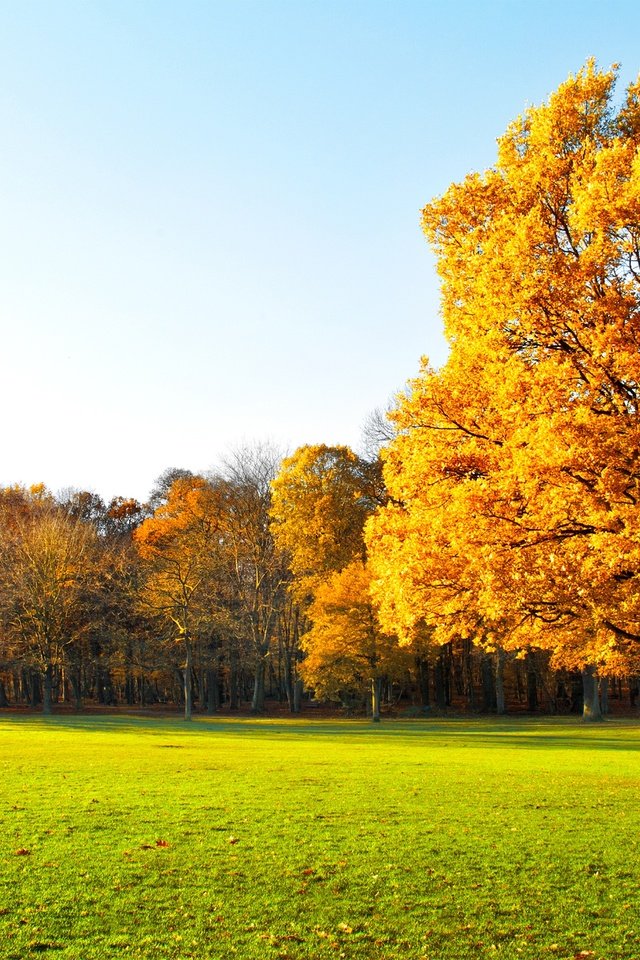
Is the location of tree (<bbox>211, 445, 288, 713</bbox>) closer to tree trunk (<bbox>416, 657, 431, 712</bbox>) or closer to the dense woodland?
tree trunk (<bbox>416, 657, 431, 712</bbox>)

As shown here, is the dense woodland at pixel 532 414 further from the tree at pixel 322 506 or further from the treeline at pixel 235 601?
the tree at pixel 322 506

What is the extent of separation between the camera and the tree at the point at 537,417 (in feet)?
41.8

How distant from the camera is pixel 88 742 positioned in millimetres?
Result: 30188

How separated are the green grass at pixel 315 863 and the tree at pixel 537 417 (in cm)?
349

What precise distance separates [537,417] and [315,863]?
7.32 metres

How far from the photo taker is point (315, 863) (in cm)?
1016

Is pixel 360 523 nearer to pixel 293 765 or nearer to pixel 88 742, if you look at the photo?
pixel 88 742

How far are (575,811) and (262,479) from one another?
54335 mm

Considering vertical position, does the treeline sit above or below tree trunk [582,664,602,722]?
above

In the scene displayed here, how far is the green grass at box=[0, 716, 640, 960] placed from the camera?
7672 mm

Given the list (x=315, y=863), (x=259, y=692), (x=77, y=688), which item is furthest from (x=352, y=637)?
(x=315, y=863)

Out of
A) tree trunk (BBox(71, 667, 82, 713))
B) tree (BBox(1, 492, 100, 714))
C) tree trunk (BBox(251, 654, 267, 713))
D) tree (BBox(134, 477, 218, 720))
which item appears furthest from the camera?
tree trunk (BBox(251, 654, 267, 713))

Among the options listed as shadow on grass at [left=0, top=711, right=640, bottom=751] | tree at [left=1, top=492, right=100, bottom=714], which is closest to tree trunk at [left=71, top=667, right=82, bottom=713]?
tree at [left=1, top=492, right=100, bottom=714]

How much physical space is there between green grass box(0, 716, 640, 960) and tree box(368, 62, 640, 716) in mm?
3489
